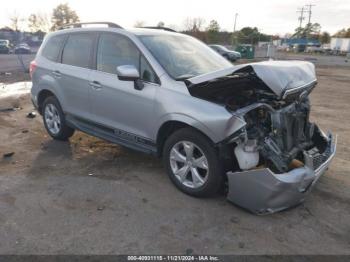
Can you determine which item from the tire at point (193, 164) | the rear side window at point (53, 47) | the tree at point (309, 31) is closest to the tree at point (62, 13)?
the tree at point (309, 31)

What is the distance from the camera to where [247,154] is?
3703mm

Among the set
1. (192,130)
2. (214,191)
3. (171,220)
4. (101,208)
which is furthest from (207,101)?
(101,208)

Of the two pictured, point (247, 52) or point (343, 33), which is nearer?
point (247, 52)

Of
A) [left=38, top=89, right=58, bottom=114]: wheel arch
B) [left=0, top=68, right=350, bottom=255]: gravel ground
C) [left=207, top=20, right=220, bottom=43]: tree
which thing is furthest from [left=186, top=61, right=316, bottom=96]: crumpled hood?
[left=207, top=20, right=220, bottom=43]: tree

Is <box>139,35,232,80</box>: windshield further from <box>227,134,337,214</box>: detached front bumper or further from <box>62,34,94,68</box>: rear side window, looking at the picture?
<box>227,134,337,214</box>: detached front bumper

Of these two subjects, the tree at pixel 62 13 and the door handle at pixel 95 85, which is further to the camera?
the tree at pixel 62 13

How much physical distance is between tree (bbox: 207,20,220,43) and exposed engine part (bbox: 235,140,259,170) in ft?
184

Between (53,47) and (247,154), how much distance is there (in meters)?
4.09

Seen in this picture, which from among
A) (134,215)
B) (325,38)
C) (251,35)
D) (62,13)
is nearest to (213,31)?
(251,35)

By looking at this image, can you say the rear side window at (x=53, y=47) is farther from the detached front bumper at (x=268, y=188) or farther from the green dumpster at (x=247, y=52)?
the green dumpster at (x=247, y=52)

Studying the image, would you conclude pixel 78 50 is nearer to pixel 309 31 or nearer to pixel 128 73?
pixel 128 73

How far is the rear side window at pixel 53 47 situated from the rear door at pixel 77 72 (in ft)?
0.68

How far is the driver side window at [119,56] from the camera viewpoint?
446 centimetres

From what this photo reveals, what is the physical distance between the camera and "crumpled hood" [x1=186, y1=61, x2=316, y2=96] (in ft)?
12.1
